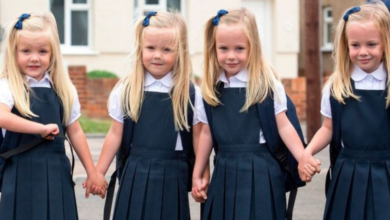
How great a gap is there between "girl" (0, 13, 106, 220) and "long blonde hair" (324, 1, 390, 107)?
156cm

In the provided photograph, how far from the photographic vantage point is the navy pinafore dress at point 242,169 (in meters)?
5.28

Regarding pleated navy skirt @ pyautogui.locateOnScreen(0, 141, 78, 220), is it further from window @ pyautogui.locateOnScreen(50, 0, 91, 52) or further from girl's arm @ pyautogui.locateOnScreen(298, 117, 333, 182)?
window @ pyautogui.locateOnScreen(50, 0, 91, 52)

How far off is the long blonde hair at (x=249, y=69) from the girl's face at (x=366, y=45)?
1.67 ft

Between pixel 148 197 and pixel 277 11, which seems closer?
pixel 148 197

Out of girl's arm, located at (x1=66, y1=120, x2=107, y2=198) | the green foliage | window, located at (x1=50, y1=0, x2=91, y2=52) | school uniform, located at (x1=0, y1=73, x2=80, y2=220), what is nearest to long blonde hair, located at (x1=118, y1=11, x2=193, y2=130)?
girl's arm, located at (x1=66, y1=120, x2=107, y2=198)

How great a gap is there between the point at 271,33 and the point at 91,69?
4.19 meters

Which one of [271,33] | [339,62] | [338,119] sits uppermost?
[271,33]

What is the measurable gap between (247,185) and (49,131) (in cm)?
118

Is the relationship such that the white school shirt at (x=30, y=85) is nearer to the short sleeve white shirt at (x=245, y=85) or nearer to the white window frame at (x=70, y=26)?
the short sleeve white shirt at (x=245, y=85)

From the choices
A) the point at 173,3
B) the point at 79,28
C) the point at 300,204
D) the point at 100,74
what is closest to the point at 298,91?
the point at 173,3

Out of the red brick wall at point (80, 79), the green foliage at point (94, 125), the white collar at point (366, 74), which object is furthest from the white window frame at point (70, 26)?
the white collar at point (366, 74)

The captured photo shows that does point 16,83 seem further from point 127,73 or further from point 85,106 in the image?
point 85,106

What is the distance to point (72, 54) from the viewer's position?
19.4 m

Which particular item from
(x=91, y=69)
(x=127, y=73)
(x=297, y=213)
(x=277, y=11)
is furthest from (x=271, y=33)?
(x=127, y=73)
